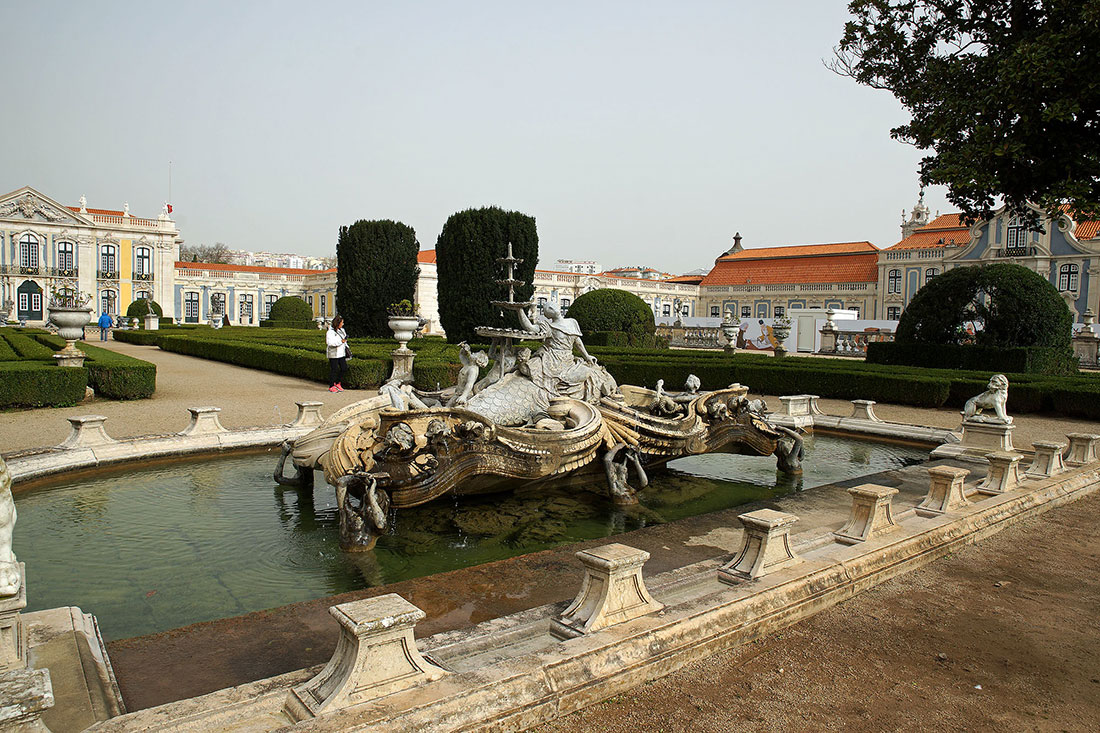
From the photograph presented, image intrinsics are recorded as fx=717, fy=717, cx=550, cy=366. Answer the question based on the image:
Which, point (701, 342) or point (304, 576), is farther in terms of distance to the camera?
point (701, 342)

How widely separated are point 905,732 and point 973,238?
51137 millimetres

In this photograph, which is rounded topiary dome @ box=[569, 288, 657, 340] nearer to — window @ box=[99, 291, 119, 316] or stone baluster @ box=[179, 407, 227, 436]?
stone baluster @ box=[179, 407, 227, 436]

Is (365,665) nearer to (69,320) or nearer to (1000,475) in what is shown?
(1000,475)

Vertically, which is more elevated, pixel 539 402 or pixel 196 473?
pixel 539 402

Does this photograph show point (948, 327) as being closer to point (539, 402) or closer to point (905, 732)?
point (539, 402)

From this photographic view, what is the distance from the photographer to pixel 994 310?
19219 mm

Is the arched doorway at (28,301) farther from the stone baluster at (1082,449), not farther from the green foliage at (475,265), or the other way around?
the stone baluster at (1082,449)

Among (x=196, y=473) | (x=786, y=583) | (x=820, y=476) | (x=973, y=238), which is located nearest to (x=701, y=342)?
(x=973, y=238)

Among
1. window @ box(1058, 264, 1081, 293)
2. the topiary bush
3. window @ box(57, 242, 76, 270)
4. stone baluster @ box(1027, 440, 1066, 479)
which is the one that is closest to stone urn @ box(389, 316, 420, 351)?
the topiary bush

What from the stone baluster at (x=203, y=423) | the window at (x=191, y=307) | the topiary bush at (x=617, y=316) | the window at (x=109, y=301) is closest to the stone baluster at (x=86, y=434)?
the stone baluster at (x=203, y=423)

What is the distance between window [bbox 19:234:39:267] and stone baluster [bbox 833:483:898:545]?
61.1 m

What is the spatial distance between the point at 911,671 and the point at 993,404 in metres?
7.21

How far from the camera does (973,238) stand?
46188mm

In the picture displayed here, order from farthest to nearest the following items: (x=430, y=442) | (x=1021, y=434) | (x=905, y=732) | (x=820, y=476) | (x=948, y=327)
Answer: (x=948, y=327) → (x=1021, y=434) → (x=820, y=476) → (x=430, y=442) → (x=905, y=732)
